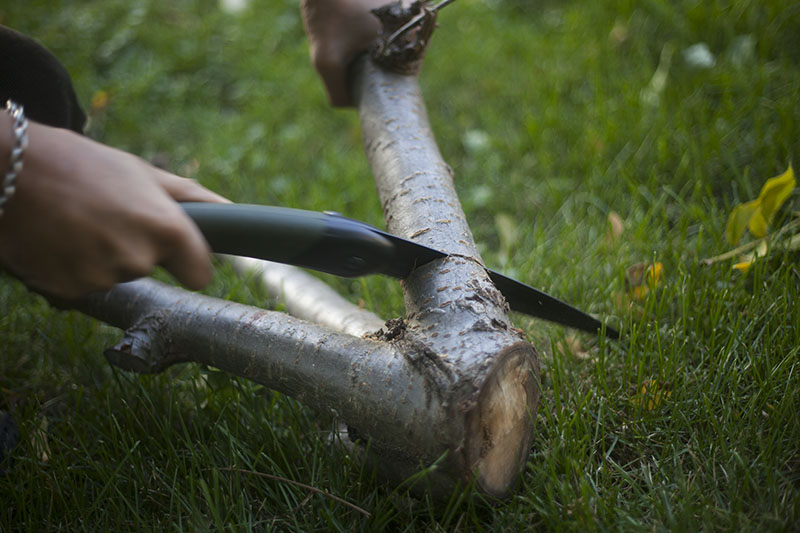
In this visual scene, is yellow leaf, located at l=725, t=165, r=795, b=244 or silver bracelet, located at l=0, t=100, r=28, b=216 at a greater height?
silver bracelet, located at l=0, t=100, r=28, b=216

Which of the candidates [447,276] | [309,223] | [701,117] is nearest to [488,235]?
[701,117]

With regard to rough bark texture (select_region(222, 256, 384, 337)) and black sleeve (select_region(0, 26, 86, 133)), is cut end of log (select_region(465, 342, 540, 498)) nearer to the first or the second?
rough bark texture (select_region(222, 256, 384, 337))

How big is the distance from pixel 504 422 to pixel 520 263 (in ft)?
3.47

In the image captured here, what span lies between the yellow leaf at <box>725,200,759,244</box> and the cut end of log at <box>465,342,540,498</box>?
951mm

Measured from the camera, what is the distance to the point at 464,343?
1.18 metres

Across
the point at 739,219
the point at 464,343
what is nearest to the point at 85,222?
the point at 464,343

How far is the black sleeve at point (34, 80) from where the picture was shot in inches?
58.9

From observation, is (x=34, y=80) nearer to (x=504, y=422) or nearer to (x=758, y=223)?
(x=504, y=422)

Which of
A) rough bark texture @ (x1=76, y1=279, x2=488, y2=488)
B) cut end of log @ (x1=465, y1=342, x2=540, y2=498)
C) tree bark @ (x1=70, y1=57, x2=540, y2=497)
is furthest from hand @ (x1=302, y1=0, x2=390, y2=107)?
cut end of log @ (x1=465, y1=342, x2=540, y2=498)

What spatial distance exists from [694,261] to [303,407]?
133 cm

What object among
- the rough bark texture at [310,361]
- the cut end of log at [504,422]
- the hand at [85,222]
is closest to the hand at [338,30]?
the rough bark texture at [310,361]

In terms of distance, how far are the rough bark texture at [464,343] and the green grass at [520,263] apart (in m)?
0.12

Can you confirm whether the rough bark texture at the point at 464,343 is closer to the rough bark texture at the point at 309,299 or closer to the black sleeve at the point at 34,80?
the rough bark texture at the point at 309,299

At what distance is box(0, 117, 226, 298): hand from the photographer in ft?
3.05
